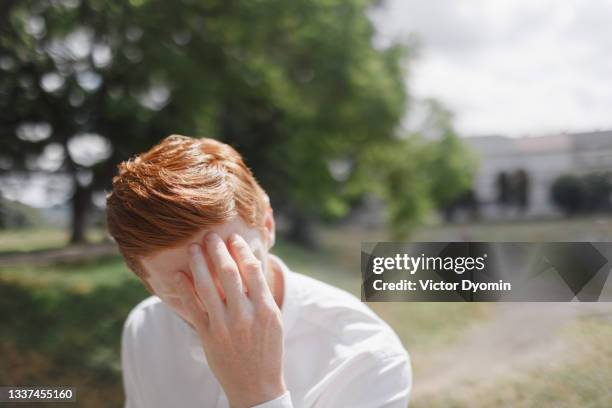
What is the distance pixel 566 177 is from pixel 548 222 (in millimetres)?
478

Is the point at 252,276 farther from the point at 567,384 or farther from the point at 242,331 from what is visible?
the point at 567,384

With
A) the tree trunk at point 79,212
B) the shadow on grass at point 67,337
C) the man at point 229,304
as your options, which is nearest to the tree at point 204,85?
the tree trunk at point 79,212

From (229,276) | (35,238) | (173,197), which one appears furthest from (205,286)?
(35,238)

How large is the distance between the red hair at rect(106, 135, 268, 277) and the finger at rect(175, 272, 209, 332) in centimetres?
8

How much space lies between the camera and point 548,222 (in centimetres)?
340

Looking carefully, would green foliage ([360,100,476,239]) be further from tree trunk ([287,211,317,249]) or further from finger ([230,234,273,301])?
finger ([230,234,273,301])

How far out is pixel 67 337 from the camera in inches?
157

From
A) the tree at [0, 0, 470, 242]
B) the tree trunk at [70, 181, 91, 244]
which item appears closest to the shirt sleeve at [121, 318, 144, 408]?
the tree at [0, 0, 470, 242]

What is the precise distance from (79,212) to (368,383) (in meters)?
5.42

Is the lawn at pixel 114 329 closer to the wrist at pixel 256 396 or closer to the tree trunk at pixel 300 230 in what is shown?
the wrist at pixel 256 396

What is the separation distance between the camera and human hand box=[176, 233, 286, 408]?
89 centimetres

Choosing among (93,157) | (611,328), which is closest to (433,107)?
(93,157)

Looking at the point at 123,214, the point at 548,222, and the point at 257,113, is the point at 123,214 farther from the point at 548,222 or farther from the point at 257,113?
the point at 257,113

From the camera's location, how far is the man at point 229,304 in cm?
90
